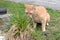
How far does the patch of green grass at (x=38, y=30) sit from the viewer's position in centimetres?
650

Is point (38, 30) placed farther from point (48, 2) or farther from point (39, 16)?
point (48, 2)

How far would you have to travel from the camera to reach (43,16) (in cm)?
776

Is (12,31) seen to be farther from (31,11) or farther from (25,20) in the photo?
(31,11)

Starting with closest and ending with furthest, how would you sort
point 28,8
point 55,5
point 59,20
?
point 28,8 < point 59,20 < point 55,5

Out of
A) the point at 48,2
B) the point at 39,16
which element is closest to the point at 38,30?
the point at 39,16

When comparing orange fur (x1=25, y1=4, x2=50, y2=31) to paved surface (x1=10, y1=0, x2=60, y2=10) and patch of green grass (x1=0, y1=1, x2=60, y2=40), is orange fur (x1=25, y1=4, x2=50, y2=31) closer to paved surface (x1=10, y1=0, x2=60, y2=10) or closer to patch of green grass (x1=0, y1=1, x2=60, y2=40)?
patch of green grass (x1=0, y1=1, x2=60, y2=40)

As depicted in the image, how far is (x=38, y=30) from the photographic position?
25.0ft

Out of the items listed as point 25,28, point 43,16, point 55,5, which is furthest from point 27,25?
point 55,5

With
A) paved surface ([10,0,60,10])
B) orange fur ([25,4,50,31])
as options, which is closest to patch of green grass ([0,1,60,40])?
orange fur ([25,4,50,31])

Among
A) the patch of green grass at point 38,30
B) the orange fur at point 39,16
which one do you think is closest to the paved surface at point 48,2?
the patch of green grass at point 38,30

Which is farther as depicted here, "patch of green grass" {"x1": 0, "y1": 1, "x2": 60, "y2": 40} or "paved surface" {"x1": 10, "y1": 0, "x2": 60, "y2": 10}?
"paved surface" {"x1": 10, "y1": 0, "x2": 60, "y2": 10}

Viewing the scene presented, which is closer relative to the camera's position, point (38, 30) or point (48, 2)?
point (38, 30)

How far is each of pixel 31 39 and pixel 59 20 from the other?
224 centimetres

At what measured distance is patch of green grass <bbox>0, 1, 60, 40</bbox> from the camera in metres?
6.50
